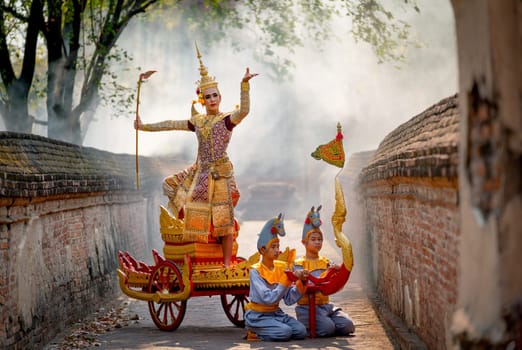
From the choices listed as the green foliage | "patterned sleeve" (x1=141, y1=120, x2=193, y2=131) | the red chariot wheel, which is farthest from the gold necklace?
the green foliage

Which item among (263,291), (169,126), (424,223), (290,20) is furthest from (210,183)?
(290,20)

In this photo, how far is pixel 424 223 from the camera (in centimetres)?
809

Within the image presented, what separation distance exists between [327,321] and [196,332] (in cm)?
176

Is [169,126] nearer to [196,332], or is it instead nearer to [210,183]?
[210,183]

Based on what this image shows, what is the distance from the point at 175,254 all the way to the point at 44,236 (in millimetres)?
1468

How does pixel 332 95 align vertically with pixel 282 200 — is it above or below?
above

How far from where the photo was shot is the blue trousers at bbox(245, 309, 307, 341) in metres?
9.23

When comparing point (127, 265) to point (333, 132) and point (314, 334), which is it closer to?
point (314, 334)

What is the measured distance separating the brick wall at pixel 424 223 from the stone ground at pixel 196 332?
1.32 ft

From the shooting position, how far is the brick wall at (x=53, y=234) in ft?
28.7

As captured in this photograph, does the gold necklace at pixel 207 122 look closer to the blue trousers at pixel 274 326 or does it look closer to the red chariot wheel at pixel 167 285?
the red chariot wheel at pixel 167 285

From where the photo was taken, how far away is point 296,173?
48.5 metres

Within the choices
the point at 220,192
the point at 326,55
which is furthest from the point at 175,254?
the point at 326,55

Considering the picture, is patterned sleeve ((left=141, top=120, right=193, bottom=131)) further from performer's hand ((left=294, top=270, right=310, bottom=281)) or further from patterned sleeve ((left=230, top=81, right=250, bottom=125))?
performer's hand ((left=294, top=270, right=310, bottom=281))
